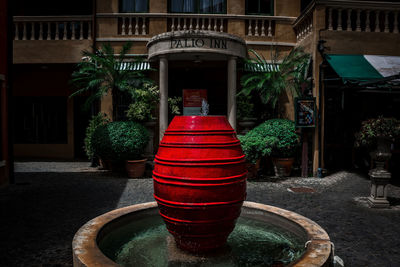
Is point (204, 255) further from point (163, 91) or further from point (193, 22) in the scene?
point (193, 22)

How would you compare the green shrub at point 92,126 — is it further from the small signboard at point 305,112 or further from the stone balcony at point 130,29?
the small signboard at point 305,112

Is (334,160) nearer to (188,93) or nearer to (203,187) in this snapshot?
(188,93)

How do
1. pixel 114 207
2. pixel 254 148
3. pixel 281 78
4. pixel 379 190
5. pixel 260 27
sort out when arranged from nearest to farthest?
1. pixel 114 207
2. pixel 379 190
3. pixel 254 148
4. pixel 281 78
5. pixel 260 27

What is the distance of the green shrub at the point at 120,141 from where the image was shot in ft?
29.8

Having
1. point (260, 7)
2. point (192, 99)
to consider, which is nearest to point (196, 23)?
point (260, 7)

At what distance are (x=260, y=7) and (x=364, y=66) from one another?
17.7ft

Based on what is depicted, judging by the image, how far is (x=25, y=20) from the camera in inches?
477

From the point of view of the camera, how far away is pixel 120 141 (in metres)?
9.09

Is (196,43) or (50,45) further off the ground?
(50,45)

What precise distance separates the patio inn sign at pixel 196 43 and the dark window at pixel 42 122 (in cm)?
733

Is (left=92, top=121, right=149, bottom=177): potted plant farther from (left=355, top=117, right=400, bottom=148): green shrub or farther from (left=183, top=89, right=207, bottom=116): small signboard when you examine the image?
(left=355, top=117, right=400, bottom=148): green shrub

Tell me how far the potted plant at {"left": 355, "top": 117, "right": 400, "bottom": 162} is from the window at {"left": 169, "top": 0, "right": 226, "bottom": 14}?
26.4ft

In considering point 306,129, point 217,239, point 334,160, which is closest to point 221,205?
point 217,239

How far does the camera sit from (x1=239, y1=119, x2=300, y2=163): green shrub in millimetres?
8727
